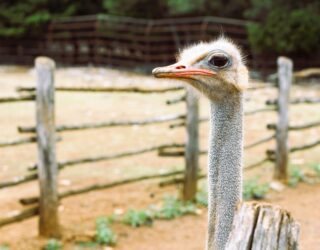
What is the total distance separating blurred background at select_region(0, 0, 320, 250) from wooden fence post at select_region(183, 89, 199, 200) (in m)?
0.11

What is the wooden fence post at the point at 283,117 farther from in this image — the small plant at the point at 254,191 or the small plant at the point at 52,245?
the small plant at the point at 52,245

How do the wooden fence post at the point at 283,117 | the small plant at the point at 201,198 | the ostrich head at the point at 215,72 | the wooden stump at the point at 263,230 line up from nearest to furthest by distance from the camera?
the wooden stump at the point at 263,230 → the ostrich head at the point at 215,72 → the small plant at the point at 201,198 → the wooden fence post at the point at 283,117

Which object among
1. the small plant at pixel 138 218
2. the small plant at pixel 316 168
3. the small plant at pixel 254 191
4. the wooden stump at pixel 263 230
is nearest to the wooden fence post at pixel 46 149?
the small plant at pixel 138 218

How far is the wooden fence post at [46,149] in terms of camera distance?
15.6 ft

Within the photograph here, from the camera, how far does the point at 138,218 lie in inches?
218

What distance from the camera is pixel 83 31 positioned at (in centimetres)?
2228

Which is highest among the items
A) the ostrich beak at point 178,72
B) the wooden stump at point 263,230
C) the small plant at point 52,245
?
the ostrich beak at point 178,72

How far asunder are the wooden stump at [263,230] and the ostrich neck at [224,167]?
0.52 metres

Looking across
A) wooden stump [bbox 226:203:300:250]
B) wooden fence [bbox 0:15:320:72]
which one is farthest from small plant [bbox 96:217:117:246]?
wooden fence [bbox 0:15:320:72]

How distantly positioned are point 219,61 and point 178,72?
15cm

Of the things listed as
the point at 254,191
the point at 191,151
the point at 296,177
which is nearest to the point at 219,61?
the point at 191,151

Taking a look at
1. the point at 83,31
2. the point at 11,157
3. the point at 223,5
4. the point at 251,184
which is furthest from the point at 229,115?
the point at 83,31

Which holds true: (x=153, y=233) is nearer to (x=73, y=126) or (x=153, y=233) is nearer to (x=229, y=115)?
(x=73, y=126)

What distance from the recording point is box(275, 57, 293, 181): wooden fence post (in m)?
6.70
